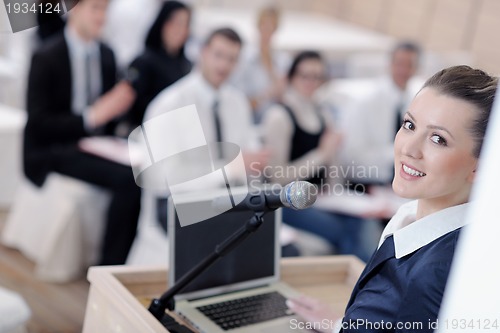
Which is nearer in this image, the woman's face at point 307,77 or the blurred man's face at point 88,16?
the blurred man's face at point 88,16

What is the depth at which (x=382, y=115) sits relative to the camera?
3752 mm

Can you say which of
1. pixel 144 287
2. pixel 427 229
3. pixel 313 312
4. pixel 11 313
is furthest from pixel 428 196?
pixel 11 313

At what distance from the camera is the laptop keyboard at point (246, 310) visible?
1579mm

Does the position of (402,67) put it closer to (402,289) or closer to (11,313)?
(11,313)

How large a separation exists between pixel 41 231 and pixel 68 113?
0.54 metres

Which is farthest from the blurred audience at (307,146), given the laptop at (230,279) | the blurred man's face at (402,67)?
the laptop at (230,279)

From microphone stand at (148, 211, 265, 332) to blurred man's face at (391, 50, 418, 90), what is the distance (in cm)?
251

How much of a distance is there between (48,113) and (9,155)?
0.83 metres

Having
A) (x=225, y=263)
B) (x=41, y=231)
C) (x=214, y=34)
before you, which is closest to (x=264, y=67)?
(x=214, y=34)

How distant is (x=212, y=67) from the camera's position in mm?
3133

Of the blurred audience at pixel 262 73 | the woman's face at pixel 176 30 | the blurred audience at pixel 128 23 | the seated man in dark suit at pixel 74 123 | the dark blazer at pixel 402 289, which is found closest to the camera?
the dark blazer at pixel 402 289

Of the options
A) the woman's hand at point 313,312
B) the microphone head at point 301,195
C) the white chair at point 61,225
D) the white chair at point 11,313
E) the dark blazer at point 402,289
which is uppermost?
the microphone head at point 301,195

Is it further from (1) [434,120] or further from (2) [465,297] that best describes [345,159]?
(2) [465,297]

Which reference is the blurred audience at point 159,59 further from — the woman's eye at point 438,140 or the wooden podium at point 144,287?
the woman's eye at point 438,140
